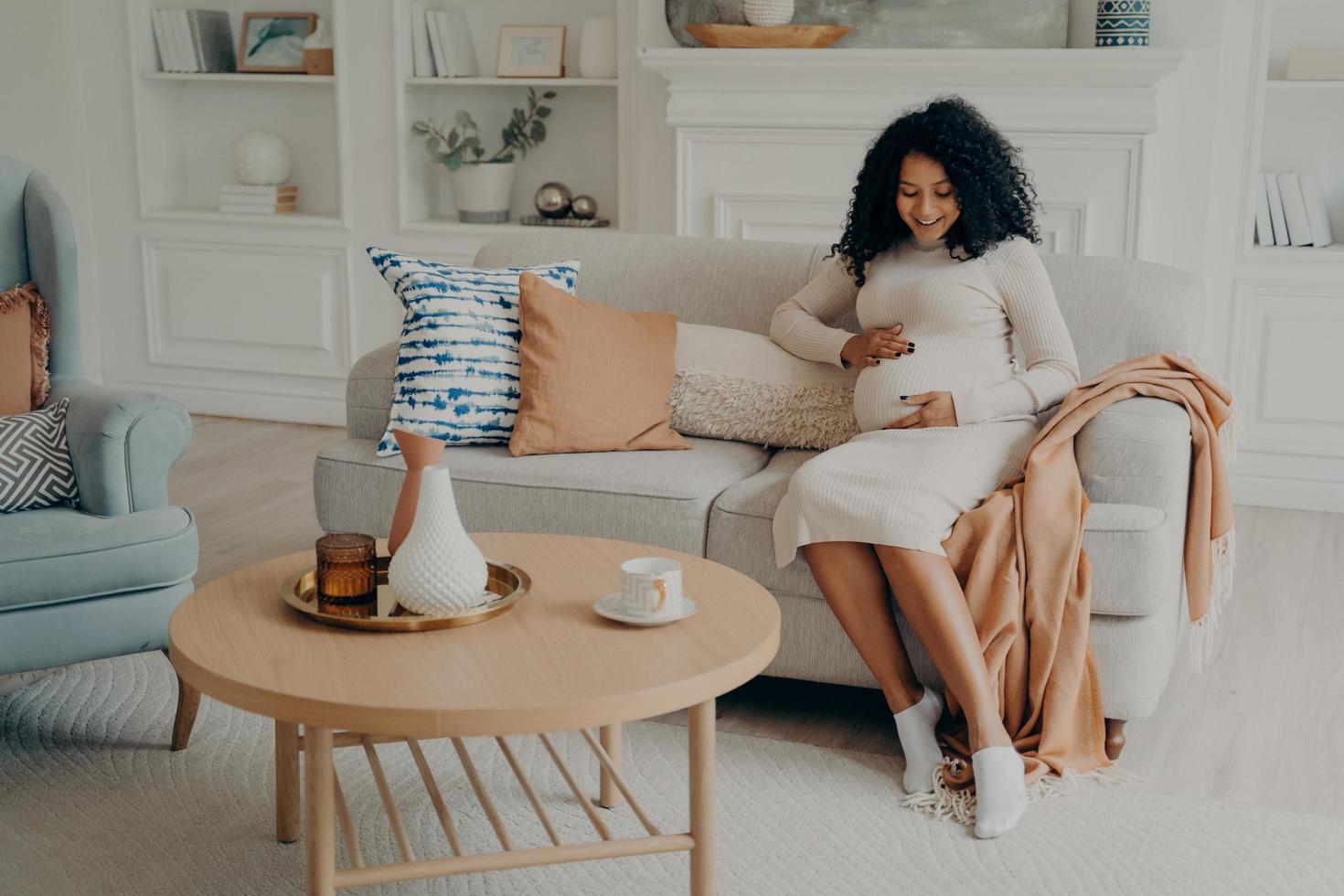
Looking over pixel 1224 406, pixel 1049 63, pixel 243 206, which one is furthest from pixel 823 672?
pixel 243 206

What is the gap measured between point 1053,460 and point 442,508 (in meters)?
1.13

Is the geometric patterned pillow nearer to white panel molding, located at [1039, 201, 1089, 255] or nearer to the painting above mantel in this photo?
the painting above mantel

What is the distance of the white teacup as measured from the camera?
1.86 m

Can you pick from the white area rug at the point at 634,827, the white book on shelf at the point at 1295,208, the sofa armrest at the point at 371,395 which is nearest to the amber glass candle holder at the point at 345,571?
A: the white area rug at the point at 634,827

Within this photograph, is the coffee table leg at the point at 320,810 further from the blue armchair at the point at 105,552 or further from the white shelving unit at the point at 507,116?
the white shelving unit at the point at 507,116

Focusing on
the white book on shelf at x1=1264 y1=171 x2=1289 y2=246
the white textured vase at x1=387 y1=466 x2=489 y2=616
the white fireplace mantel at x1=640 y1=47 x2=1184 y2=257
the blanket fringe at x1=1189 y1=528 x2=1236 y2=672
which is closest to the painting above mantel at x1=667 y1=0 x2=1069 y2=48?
the white fireplace mantel at x1=640 y1=47 x2=1184 y2=257

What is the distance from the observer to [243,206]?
519 cm

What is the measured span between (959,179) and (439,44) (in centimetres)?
275

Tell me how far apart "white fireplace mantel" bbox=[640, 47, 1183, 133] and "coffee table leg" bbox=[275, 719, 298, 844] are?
2777mm

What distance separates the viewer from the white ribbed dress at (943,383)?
7.89 ft

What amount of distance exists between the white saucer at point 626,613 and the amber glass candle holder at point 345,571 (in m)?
0.31

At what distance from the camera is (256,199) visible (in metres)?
5.17

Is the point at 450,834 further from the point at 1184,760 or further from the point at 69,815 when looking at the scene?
the point at 1184,760

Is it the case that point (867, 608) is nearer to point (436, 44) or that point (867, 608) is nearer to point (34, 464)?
point (34, 464)
